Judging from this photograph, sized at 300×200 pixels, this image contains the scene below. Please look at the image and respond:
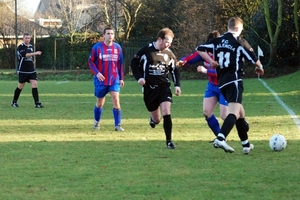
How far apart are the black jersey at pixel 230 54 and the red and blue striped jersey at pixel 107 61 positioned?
144 inches

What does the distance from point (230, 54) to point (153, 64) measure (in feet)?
5.24

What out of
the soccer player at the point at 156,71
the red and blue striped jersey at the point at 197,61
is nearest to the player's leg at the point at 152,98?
the soccer player at the point at 156,71

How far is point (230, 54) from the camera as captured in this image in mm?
8961

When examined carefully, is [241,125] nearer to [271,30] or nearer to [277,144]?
[277,144]

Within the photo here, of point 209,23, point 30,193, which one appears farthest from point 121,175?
point 209,23

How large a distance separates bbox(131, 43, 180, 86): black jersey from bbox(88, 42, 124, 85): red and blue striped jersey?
2.24 metres

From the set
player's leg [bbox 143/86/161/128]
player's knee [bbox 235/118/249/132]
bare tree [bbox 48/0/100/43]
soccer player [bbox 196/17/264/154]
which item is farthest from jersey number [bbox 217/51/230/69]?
bare tree [bbox 48/0/100/43]

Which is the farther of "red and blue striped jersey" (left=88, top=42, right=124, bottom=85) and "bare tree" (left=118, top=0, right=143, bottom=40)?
"bare tree" (left=118, top=0, right=143, bottom=40)

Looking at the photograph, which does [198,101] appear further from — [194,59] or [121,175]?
[121,175]

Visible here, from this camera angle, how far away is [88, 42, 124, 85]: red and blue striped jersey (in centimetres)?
1245

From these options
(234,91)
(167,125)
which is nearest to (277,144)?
(234,91)

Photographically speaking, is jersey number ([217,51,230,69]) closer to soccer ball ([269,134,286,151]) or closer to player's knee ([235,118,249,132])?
player's knee ([235,118,249,132])

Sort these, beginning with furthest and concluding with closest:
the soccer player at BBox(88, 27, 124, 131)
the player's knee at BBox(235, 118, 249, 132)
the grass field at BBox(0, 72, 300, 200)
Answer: the soccer player at BBox(88, 27, 124, 131) < the player's knee at BBox(235, 118, 249, 132) < the grass field at BBox(0, 72, 300, 200)

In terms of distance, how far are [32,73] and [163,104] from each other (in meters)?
8.89
